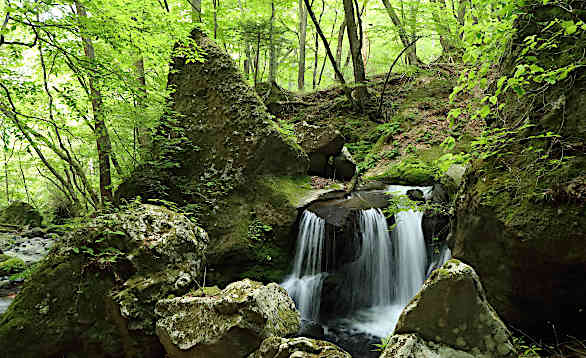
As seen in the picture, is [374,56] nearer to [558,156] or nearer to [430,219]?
[430,219]

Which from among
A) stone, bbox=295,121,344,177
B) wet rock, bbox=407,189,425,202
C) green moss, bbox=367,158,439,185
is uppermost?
stone, bbox=295,121,344,177

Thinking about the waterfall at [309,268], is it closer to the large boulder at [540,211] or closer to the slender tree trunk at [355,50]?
the large boulder at [540,211]

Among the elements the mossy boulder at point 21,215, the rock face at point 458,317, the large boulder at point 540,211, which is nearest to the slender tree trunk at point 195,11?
the large boulder at point 540,211

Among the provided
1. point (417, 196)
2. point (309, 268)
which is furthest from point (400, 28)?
point (309, 268)

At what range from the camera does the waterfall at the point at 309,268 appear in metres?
5.58

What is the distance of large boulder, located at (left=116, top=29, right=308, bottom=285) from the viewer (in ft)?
20.0

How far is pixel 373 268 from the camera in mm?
5828

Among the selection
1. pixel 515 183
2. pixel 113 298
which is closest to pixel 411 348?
pixel 515 183

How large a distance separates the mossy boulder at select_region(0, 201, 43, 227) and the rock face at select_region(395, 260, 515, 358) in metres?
16.2

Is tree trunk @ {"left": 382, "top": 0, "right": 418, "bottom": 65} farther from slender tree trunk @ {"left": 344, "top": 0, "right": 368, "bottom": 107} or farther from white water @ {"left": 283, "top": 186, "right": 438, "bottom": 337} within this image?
white water @ {"left": 283, "top": 186, "right": 438, "bottom": 337}

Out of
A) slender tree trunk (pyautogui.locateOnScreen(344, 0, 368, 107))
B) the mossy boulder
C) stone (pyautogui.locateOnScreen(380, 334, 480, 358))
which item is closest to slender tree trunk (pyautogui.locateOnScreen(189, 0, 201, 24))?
slender tree trunk (pyautogui.locateOnScreen(344, 0, 368, 107))

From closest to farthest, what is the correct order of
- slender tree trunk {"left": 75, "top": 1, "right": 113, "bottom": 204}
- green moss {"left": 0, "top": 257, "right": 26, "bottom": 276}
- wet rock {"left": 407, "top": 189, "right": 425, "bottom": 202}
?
slender tree trunk {"left": 75, "top": 1, "right": 113, "bottom": 204} < wet rock {"left": 407, "top": 189, "right": 425, "bottom": 202} < green moss {"left": 0, "top": 257, "right": 26, "bottom": 276}

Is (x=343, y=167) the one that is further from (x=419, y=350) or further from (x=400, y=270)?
(x=419, y=350)

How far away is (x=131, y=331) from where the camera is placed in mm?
3395
